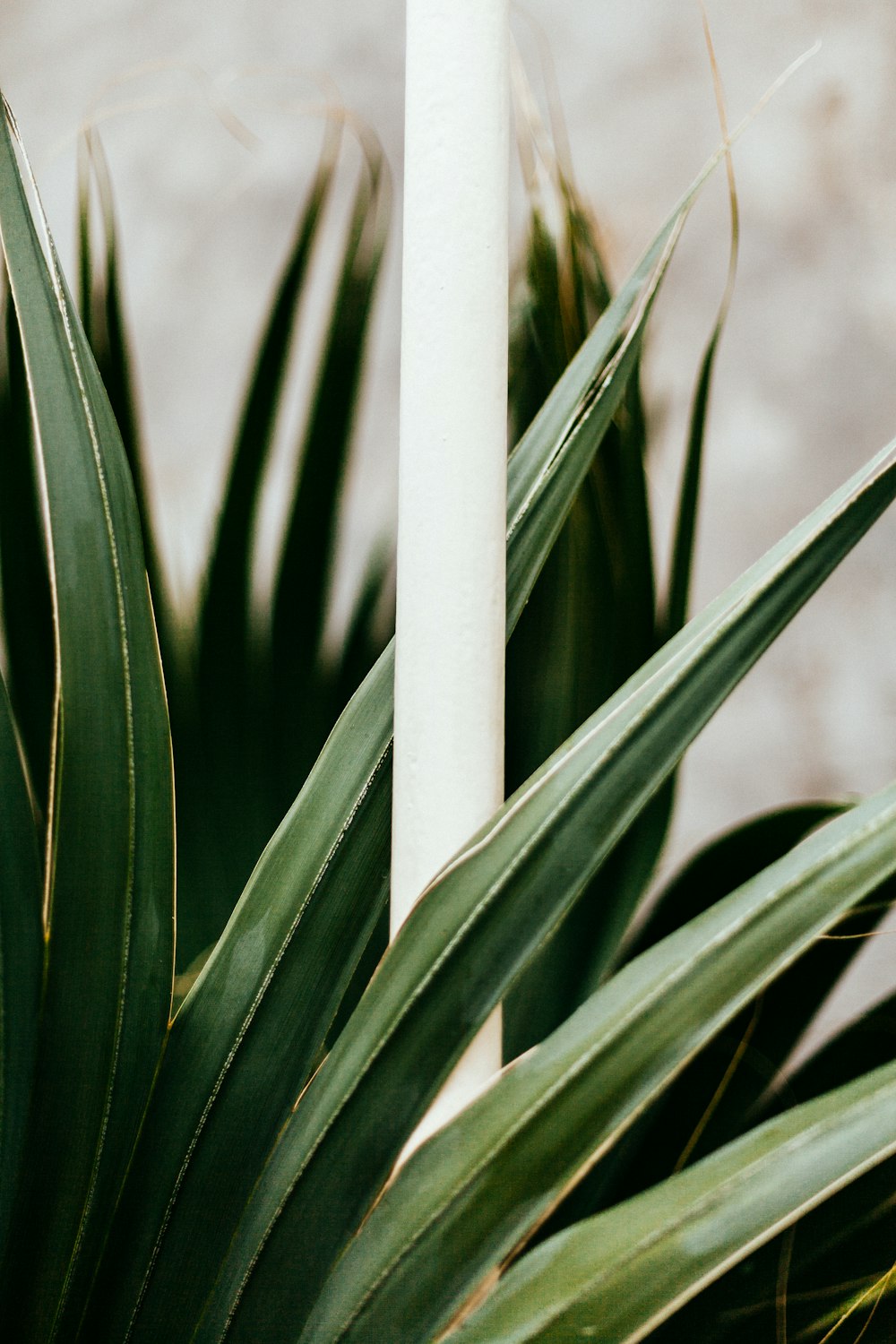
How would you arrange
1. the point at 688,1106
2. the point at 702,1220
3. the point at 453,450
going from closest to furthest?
1. the point at 702,1220
2. the point at 453,450
3. the point at 688,1106

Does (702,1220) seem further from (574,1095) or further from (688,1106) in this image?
(688,1106)

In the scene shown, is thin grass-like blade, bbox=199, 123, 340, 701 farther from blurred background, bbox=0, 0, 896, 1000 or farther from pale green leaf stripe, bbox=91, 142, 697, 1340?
pale green leaf stripe, bbox=91, 142, 697, 1340

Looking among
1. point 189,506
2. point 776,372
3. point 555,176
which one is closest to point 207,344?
point 189,506

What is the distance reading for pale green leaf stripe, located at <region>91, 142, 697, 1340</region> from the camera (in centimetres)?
27

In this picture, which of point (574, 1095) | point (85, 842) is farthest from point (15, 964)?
point (574, 1095)

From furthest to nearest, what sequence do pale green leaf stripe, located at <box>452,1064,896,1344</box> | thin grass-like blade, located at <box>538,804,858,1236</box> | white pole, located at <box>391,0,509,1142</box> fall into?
thin grass-like blade, located at <box>538,804,858,1236</box> < white pole, located at <box>391,0,509,1142</box> < pale green leaf stripe, located at <box>452,1064,896,1344</box>

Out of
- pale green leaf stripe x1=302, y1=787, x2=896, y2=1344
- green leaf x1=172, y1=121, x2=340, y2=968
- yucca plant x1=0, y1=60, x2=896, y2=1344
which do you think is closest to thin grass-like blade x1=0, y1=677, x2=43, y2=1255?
yucca plant x1=0, y1=60, x2=896, y2=1344

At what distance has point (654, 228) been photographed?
0.51 meters

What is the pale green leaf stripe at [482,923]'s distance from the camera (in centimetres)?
26

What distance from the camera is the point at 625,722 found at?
264 mm

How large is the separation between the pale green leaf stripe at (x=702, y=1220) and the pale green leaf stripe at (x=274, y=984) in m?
0.10

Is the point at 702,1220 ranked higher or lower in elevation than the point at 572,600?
lower

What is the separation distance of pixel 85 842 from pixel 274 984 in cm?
8

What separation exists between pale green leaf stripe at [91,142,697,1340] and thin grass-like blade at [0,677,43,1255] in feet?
0.13
